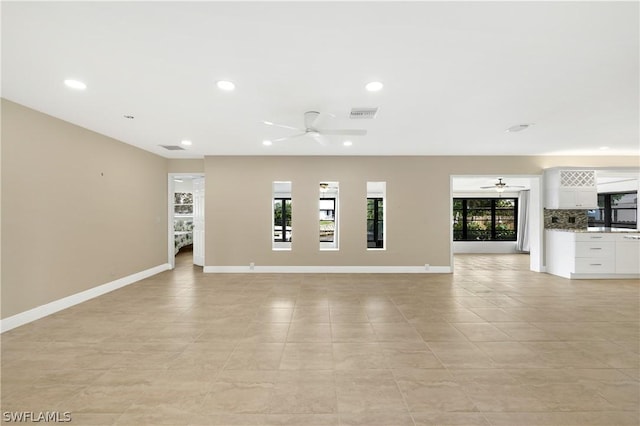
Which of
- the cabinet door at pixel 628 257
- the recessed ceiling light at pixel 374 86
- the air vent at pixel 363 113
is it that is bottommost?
the cabinet door at pixel 628 257

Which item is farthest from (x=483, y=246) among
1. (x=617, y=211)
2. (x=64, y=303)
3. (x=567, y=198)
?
(x=64, y=303)

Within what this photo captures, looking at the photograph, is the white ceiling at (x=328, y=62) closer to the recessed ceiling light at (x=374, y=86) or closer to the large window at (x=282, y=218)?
the recessed ceiling light at (x=374, y=86)

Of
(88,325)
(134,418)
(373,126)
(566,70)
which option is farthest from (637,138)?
(88,325)

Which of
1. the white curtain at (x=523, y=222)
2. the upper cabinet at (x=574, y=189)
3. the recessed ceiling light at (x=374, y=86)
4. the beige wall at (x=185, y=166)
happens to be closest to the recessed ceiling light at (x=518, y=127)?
the recessed ceiling light at (x=374, y=86)

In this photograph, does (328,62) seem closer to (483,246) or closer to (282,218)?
(282,218)

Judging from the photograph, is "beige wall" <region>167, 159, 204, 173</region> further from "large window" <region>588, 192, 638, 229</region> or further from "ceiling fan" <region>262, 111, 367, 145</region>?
"large window" <region>588, 192, 638, 229</region>

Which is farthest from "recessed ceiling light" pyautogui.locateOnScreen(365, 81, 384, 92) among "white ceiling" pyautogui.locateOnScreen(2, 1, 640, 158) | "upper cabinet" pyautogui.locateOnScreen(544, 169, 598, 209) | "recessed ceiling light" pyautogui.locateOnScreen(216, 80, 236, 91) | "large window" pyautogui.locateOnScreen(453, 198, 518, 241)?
"large window" pyautogui.locateOnScreen(453, 198, 518, 241)

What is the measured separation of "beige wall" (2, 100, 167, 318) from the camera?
327 cm

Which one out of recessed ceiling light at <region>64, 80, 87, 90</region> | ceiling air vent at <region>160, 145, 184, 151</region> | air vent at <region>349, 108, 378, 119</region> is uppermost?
ceiling air vent at <region>160, 145, 184, 151</region>

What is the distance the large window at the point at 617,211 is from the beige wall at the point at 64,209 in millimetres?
11853

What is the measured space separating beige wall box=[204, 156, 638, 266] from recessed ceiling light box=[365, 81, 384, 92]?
3423 mm

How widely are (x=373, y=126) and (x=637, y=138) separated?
183 inches

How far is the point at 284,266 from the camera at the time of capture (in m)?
6.27

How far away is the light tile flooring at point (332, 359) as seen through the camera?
193 centimetres
